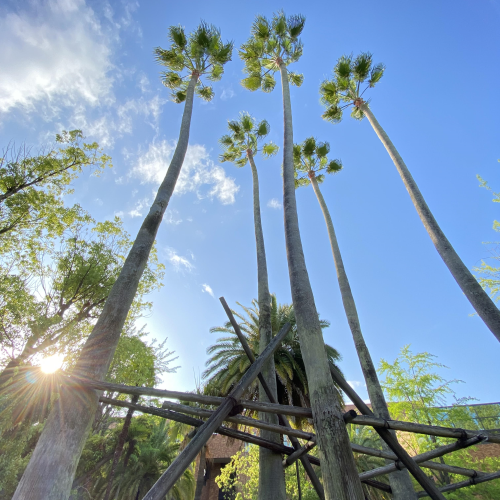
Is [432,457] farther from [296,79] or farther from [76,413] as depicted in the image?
[296,79]

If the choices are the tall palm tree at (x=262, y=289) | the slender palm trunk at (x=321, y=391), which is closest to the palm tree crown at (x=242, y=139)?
the tall palm tree at (x=262, y=289)

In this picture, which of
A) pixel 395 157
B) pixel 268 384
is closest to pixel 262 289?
pixel 268 384

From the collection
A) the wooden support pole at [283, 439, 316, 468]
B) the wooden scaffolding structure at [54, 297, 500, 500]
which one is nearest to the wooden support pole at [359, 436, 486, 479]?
the wooden scaffolding structure at [54, 297, 500, 500]

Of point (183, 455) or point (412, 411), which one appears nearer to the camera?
point (183, 455)

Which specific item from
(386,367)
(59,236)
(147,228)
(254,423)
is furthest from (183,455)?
(386,367)

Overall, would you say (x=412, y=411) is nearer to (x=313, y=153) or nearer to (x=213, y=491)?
(x=313, y=153)

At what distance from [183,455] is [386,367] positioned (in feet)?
67.0

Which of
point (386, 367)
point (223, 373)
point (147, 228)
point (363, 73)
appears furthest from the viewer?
point (386, 367)

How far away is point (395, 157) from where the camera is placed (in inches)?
433

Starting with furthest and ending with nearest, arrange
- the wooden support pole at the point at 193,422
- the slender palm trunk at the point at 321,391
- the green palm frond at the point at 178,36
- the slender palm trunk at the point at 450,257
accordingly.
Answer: the green palm frond at the point at 178,36
the slender palm trunk at the point at 450,257
the wooden support pole at the point at 193,422
the slender palm trunk at the point at 321,391

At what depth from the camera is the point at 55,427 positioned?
4.04 metres

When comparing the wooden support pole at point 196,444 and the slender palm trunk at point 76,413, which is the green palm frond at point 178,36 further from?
the wooden support pole at point 196,444

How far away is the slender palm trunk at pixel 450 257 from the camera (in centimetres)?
685

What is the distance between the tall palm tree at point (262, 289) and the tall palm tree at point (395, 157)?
364cm
